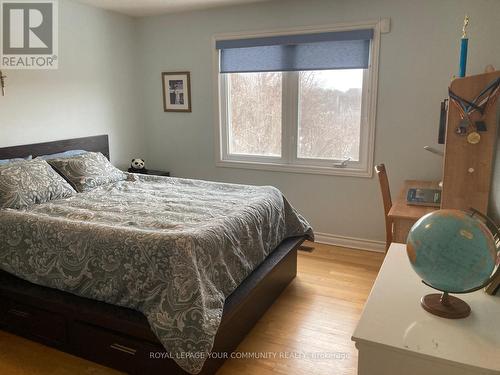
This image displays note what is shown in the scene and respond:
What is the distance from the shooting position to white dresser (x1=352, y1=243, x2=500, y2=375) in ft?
3.22

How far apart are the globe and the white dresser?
0.11 metres

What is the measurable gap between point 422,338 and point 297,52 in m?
3.18

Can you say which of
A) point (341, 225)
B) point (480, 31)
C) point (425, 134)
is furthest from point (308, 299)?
point (480, 31)

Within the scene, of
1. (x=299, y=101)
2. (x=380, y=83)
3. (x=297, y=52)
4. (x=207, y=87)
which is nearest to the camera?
(x=380, y=83)

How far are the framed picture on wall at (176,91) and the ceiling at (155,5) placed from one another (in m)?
0.66

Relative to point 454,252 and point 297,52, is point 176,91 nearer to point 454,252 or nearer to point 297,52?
point 297,52

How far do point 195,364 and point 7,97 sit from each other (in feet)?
8.94

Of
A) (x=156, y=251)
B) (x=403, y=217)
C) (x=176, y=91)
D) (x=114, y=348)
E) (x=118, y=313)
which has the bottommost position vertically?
(x=114, y=348)

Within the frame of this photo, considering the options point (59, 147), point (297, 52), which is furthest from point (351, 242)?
point (59, 147)

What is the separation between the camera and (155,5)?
154 inches

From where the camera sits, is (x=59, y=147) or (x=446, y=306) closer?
(x=446, y=306)

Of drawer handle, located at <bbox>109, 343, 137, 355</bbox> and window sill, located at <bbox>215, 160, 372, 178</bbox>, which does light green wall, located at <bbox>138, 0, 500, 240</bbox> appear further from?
drawer handle, located at <bbox>109, 343, 137, 355</bbox>

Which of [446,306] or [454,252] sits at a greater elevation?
[454,252]

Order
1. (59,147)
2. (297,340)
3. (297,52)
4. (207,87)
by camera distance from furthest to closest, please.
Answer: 1. (207,87)
2. (297,52)
3. (59,147)
4. (297,340)
